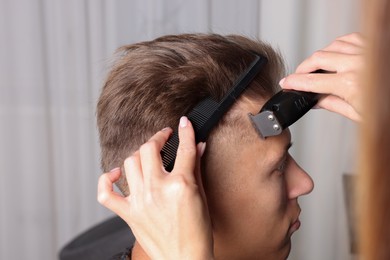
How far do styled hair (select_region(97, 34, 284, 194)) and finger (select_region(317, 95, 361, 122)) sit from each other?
0.50 feet

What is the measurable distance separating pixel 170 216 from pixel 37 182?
4.89 feet

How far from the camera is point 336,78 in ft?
2.93

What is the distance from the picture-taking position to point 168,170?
3.08 ft

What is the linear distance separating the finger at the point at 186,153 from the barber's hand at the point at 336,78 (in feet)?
0.59

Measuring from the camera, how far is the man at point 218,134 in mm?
1065

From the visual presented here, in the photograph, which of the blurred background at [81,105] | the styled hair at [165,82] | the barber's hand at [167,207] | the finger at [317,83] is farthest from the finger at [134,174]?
the blurred background at [81,105]

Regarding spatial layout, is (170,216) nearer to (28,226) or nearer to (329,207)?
(329,207)

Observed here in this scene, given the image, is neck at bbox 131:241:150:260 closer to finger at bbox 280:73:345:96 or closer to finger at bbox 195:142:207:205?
finger at bbox 195:142:207:205

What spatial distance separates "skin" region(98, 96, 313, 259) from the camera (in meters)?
0.88

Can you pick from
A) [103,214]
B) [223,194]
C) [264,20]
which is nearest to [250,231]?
[223,194]

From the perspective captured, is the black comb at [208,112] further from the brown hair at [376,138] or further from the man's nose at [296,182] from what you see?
the brown hair at [376,138]

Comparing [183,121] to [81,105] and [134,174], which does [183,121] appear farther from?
[81,105]

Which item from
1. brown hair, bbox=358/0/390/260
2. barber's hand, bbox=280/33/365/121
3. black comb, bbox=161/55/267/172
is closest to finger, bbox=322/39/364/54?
barber's hand, bbox=280/33/365/121

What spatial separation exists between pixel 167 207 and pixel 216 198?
29 centimetres
